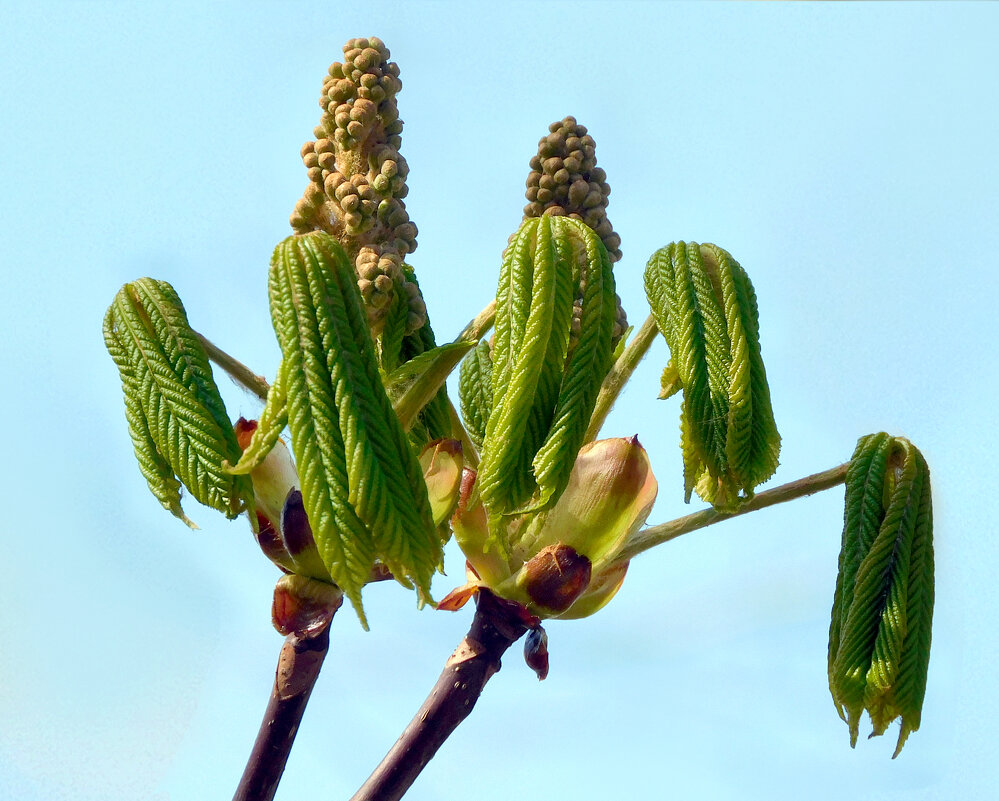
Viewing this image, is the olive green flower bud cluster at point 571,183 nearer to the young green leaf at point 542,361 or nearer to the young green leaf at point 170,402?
the young green leaf at point 542,361

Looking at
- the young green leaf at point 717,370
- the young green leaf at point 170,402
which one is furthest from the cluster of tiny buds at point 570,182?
the young green leaf at point 170,402

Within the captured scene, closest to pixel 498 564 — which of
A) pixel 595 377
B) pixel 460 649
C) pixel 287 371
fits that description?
pixel 460 649

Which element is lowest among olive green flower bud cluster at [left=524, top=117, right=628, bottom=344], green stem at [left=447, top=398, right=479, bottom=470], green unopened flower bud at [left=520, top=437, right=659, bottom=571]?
green unopened flower bud at [left=520, top=437, right=659, bottom=571]

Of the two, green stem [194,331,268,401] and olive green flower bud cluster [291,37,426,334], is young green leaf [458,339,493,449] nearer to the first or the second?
olive green flower bud cluster [291,37,426,334]

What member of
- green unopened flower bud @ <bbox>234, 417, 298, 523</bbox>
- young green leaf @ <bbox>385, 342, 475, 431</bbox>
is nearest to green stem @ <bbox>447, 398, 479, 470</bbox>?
young green leaf @ <bbox>385, 342, 475, 431</bbox>

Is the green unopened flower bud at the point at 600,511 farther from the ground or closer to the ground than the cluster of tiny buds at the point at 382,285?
closer to the ground

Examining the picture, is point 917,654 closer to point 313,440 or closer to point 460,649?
point 460,649
